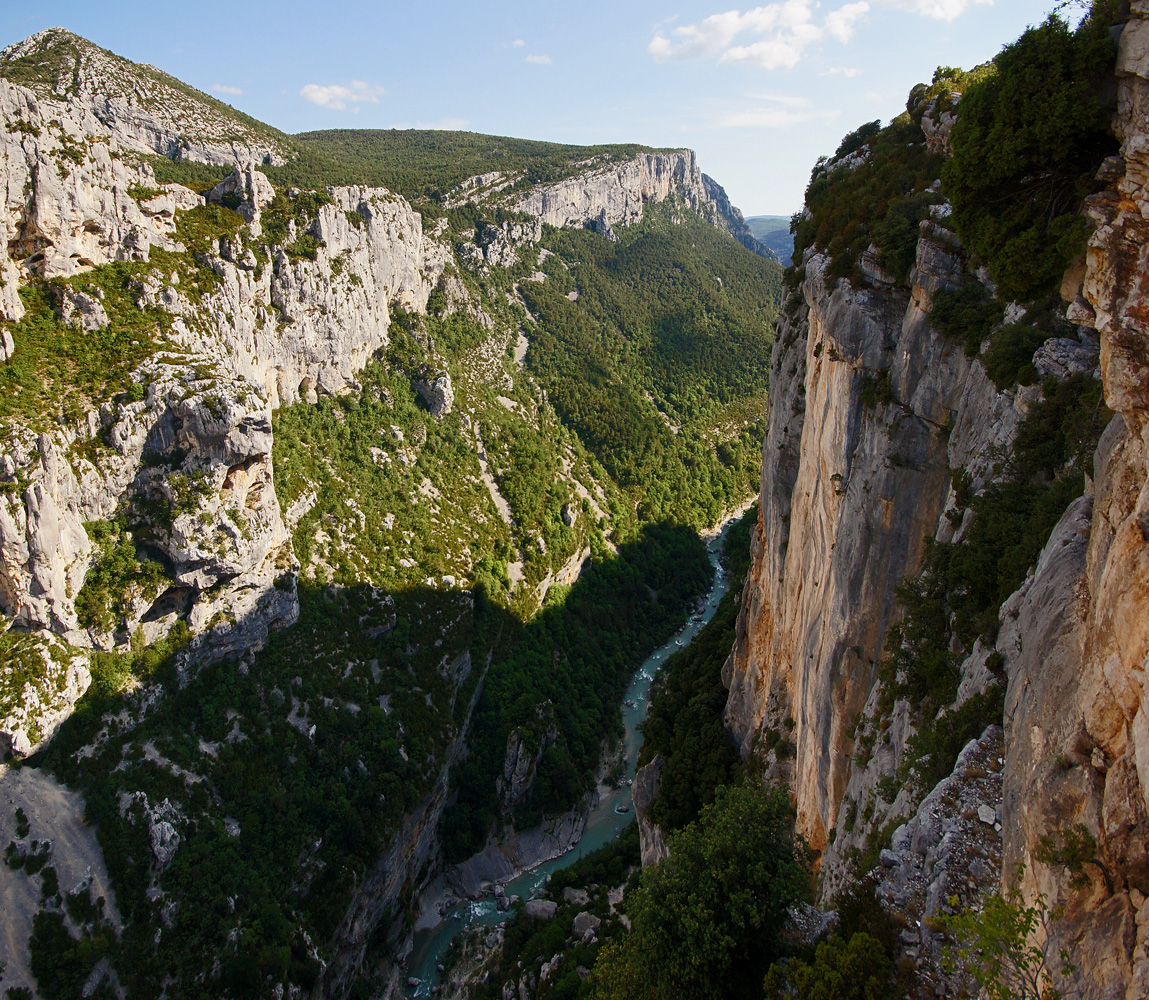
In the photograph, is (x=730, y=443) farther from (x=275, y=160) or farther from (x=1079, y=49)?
(x=1079, y=49)

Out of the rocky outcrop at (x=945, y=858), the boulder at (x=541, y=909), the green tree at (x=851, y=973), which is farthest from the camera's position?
the boulder at (x=541, y=909)

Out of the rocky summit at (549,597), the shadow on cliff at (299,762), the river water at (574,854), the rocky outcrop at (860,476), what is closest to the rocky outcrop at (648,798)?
the rocky summit at (549,597)

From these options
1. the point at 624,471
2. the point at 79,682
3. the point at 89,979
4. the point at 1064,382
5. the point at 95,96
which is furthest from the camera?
the point at 624,471

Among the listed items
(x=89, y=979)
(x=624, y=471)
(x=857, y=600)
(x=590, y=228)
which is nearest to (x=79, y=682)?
(x=89, y=979)

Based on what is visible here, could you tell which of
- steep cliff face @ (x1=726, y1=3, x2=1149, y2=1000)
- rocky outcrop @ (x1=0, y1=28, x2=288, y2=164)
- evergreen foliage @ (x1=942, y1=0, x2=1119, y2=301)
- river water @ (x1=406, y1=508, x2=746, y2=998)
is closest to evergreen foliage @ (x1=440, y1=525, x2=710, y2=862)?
river water @ (x1=406, y1=508, x2=746, y2=998)

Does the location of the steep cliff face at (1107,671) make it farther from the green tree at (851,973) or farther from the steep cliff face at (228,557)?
the steep cliff face at (228,557)

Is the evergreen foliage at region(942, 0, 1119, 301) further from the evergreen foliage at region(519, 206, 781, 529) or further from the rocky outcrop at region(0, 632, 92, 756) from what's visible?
the evergreen foliage at region(519, 206, 781, 529)

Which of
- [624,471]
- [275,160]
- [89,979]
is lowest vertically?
[89,979]
